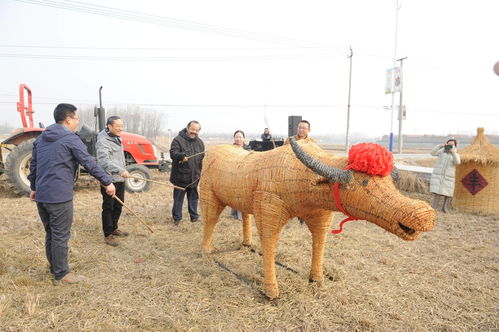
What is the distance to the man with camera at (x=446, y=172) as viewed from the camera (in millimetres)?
6383

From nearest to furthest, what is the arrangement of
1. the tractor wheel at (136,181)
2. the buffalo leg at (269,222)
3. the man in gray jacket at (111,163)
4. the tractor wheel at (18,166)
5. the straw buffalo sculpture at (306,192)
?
1. the straw buffalo sculpture at (306,192)
2. the buffalo leg at (269,222)
3. the man in gray jacket at (111,163)
4. the tractor wheel at (18,166)
5. the tractor wheel at (136,181)

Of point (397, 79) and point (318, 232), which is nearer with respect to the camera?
point (318, 232)

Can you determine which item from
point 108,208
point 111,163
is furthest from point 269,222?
point 108,208

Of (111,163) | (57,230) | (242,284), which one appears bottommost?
(242,284)

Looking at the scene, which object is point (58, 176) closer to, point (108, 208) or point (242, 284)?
point (108, 208)

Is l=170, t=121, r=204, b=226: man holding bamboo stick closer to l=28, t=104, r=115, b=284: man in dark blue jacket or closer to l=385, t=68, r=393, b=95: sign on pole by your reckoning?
l=28, t=104, r=115, b=284: man in dark blue jacket

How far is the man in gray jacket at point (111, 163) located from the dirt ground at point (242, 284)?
32 centimetres

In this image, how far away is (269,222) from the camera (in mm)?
2855

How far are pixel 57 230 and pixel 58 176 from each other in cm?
56

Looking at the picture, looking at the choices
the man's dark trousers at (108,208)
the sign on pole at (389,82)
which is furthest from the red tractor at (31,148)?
the sign on pole at (389,82)

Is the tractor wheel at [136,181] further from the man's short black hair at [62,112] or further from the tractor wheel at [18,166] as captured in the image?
the man's short black hair at [62,112]

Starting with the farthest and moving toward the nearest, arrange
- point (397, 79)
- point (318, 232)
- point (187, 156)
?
1. point (397, 79)
2. point (187, 156)
3. point (318, 232)

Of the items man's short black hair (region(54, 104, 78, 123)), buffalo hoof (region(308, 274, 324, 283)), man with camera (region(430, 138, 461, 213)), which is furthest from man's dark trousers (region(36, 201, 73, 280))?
man with camera (region(430, 138, 461, 213))

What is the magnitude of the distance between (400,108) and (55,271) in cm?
2291
